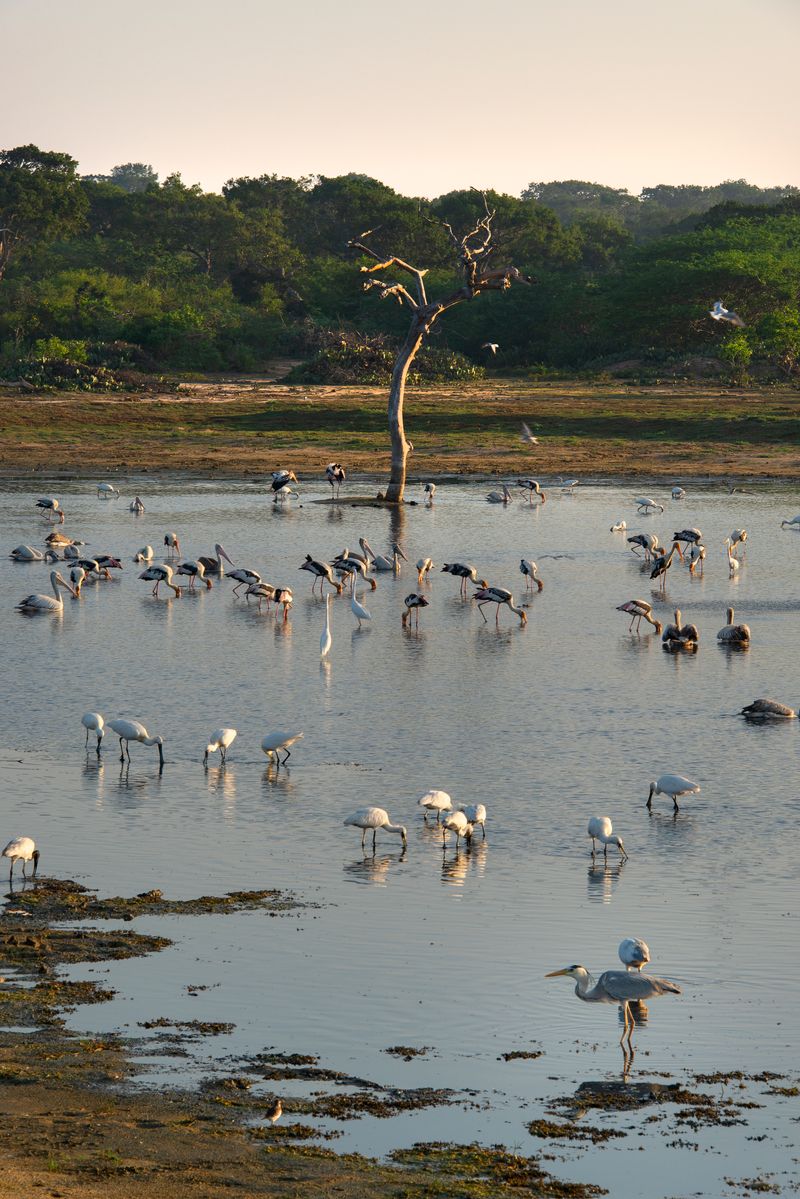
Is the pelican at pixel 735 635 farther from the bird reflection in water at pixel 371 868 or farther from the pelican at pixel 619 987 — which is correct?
the pelican at pixel 619 987

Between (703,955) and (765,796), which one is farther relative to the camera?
(765,796)

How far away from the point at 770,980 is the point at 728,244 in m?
62.3

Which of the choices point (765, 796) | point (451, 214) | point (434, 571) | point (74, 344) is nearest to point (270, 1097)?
point (765, 796)

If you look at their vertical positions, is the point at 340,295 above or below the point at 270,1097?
above

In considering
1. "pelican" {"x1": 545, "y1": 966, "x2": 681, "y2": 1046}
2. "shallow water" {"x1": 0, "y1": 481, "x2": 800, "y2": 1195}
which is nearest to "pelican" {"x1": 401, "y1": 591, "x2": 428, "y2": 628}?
"shallow water" {"x1": 0, "y1": 481, "x2": 800, "y2": 1195}

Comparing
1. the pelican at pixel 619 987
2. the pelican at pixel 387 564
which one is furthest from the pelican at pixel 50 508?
the pelican at pixel 619 987

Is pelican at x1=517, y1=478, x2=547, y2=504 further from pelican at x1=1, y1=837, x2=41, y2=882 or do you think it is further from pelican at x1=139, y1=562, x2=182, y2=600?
pelican at x1=1, y1=837, x2=41, y2=882

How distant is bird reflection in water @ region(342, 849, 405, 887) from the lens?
11297mm

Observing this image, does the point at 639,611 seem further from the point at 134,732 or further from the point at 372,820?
the point at 372,820

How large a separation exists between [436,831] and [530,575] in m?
13.3

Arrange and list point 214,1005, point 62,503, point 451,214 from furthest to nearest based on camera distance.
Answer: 1. point 451,214
2. point 62,503
3. point 214,1005

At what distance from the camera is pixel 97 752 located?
14867mm

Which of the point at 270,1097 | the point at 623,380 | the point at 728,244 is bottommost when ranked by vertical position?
the point at 270,1097

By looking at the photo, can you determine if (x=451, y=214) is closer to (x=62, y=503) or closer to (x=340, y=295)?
(x=340, y=295)
